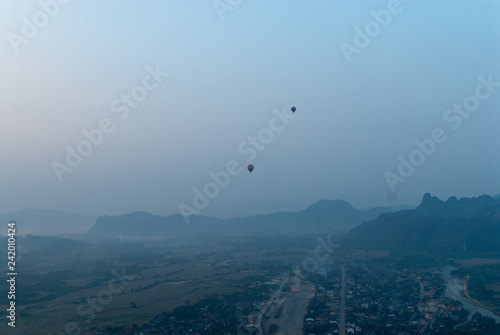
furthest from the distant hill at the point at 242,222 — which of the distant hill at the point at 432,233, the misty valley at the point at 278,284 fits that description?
the misty valley at the point at 278,284

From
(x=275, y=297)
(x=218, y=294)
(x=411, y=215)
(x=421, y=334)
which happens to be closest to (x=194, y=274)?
(x=218, y=294)

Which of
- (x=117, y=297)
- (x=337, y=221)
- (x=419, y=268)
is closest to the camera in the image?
(x=117, y=297)

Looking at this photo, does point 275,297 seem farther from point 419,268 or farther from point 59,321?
point 419,268

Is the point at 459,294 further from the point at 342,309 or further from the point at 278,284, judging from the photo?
the point at 278,284

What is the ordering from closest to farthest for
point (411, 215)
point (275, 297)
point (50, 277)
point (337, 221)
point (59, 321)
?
point (59, 321)
point (275, 297)
point (50, 277)
point (411, 215)
point (337, 221)

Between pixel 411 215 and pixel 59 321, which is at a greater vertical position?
pixel 411 215

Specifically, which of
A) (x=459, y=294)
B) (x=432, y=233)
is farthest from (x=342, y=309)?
(x=432, y=233)

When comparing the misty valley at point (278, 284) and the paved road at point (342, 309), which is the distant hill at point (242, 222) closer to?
the misty valley at point (278, 284)
